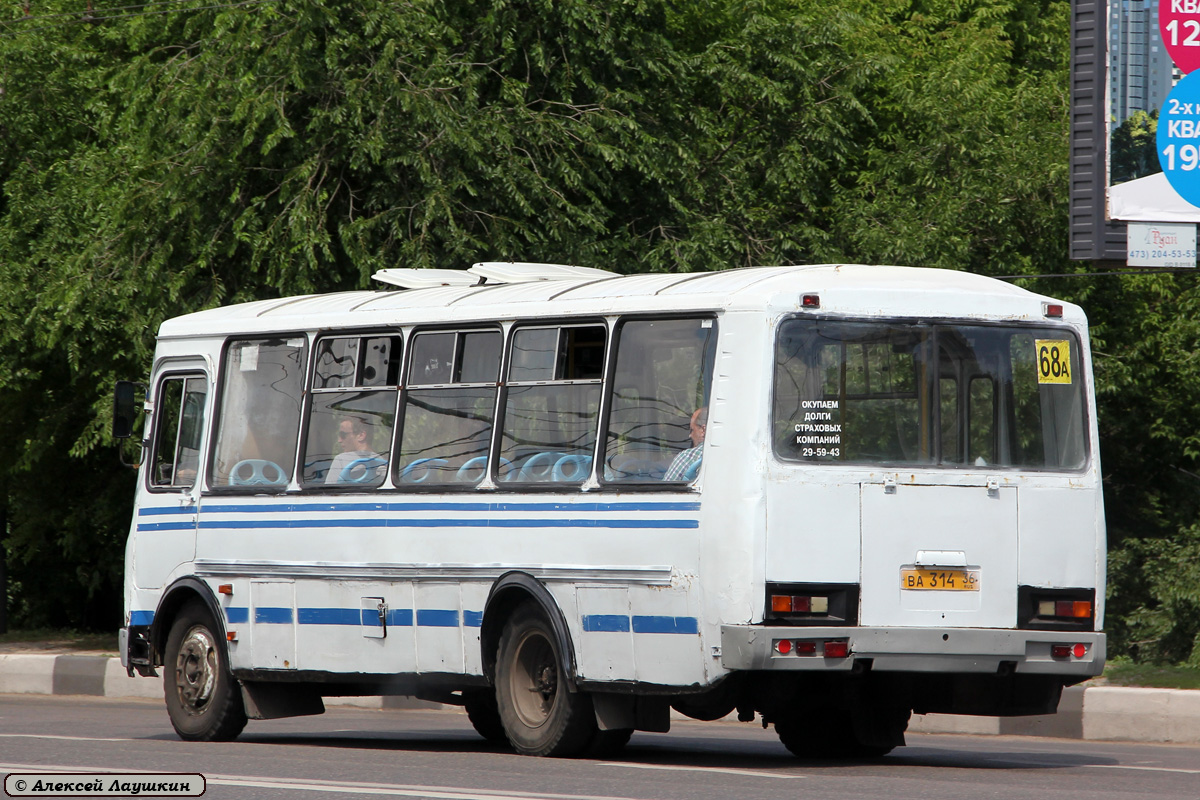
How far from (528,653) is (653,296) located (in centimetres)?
209

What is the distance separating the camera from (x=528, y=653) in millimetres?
10578

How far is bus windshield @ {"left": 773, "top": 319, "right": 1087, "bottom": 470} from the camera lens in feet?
31.4

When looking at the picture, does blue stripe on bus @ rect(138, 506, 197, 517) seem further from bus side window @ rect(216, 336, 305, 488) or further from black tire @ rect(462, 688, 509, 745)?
black tire @ rect(462, 688, 509, 745)

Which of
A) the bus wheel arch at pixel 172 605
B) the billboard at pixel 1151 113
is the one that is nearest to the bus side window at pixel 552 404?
the bus wheel arch at pixel 172 605

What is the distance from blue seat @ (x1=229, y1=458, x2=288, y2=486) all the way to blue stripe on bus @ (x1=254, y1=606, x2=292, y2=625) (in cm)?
77

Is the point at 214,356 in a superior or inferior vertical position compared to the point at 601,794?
superior

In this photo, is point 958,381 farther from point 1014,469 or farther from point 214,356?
point 214,356

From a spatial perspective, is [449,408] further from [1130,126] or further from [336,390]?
[1130,126]

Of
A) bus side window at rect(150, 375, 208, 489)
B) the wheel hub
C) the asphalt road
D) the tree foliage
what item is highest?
the tree foliage

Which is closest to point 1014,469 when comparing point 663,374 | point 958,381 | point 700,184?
point 958,381

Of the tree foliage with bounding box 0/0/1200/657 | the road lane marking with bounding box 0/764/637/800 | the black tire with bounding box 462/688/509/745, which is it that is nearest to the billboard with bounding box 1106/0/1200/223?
the tree foliage with bounding box 0/0/1200/657

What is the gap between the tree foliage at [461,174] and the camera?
17375mm

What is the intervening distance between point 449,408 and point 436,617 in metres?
1.19

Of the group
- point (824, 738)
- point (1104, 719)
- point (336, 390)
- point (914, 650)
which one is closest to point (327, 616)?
point (336, 390)
